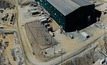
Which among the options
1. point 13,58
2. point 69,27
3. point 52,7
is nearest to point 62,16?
point 69,27

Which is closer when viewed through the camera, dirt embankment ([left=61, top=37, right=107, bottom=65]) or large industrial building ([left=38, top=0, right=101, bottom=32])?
dirt embankment ([left=61, top=37, right=107, bottom=65])

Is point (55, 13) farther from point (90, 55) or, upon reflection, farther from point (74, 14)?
point (90, 55)

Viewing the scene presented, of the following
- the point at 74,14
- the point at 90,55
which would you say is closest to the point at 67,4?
the point at 74,14

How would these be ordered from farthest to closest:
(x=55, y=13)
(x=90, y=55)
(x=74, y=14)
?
(x=55, y=13)
(x=74, y=14)
(x=90, y=55)

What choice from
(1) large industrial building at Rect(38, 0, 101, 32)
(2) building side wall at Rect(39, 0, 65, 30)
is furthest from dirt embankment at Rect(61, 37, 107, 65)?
(2) building side wall at Rect(39, 0, 65, 30)

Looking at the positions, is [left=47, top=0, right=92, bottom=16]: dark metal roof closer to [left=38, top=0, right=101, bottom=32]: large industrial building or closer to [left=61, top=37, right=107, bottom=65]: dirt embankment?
[left=38, top=0, right=101, bottom=32]: large industrial building

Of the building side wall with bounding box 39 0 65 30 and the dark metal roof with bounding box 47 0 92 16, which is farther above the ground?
the dark metal roof with bounding box 47 0 92 16

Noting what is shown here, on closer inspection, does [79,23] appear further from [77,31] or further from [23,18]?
[23,18]

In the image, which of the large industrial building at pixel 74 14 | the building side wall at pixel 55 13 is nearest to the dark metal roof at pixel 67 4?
the large industrial building at pixel 74 14
